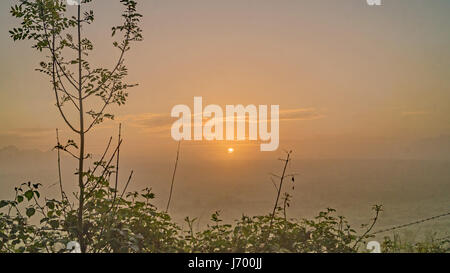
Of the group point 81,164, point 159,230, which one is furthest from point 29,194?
point 159,230

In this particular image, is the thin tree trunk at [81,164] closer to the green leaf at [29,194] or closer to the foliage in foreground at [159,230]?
the foliage in foreground at [159,230]

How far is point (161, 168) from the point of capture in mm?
4930

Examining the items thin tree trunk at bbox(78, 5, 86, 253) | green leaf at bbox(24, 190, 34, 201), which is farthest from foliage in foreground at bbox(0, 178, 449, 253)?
green leaf at bbox(24, 190, 34, 201)

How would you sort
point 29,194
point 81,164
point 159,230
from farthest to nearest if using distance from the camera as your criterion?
point 159,230
point 81,164
point 29,194

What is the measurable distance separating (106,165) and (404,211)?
4.52 m

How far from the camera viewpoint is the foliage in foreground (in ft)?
12.3

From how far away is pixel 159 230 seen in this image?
409 cm

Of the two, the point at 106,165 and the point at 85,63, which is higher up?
the point at 85,63

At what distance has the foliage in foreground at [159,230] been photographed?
3.75 meters

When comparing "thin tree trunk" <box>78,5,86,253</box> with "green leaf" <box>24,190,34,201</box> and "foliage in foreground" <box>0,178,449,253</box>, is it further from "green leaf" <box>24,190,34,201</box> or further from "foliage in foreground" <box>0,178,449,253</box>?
"green leaf" <box>24,190,34,201</box>

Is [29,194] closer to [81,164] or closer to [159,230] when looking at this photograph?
[81,164]

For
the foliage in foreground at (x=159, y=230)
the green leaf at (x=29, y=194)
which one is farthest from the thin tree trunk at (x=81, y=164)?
the green leaf at (x=29, y=194)
